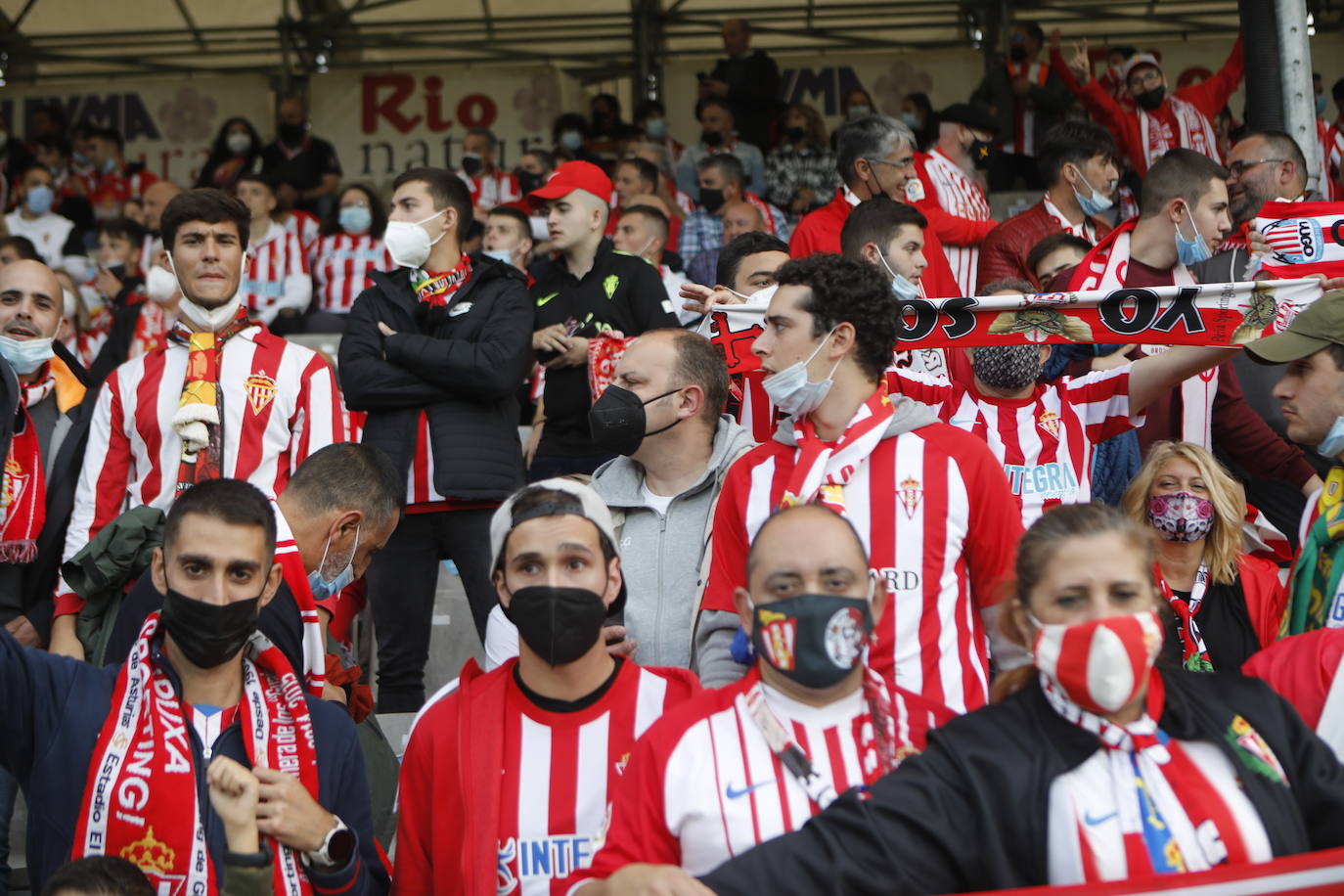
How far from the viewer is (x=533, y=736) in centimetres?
355

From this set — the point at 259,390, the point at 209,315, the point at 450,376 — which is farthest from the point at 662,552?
the point at 209,315

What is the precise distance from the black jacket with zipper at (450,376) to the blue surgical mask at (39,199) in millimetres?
7533

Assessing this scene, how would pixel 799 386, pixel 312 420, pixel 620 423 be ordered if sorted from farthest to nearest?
pixel 312 420 → pixel 620 423 → pixel 799 386

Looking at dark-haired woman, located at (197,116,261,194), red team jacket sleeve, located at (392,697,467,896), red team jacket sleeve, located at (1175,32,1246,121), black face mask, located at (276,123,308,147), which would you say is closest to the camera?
red team jacket sleeve, located at (392,697,467,896)

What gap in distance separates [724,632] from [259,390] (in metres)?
2.27

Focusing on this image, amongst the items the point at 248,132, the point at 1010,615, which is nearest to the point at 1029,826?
the point at 1010,615

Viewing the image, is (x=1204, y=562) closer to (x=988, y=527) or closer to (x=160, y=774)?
(x=988, y=527)

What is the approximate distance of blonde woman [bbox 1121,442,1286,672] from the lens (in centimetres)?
488

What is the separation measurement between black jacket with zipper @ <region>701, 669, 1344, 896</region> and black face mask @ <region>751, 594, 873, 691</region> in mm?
253

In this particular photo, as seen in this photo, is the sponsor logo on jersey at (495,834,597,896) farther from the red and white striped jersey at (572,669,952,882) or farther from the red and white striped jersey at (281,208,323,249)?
the red and white striped jersey at (281,208,323,249)

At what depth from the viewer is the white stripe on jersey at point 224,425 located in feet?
17.1

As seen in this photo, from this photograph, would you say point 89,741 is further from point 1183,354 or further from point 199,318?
point 1183,354

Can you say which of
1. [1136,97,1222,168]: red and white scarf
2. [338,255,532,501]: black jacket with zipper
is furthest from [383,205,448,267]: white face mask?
[1136,97,1222,168]: red and white scarf

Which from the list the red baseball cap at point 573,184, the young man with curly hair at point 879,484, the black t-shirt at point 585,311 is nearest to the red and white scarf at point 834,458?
the young man with curly hair at point 879,484
